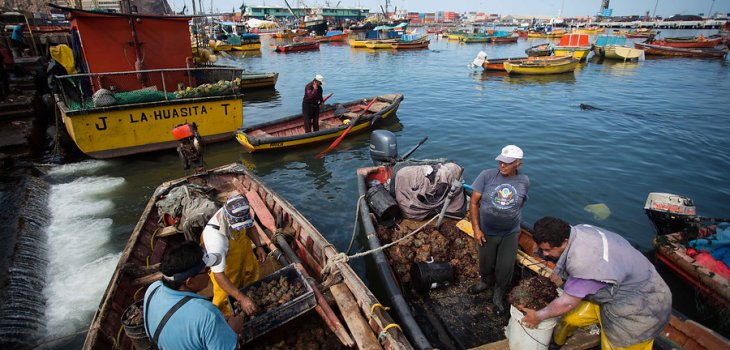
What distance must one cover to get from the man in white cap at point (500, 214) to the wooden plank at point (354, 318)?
195 cm

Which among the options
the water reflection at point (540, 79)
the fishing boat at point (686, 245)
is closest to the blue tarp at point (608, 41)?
the water reflection at point (540, 79)

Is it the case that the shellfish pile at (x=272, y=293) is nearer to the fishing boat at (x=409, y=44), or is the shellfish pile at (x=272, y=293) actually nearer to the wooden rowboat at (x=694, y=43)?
the fishing boat at (x=409, y=44)

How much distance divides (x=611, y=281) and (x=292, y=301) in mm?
3072

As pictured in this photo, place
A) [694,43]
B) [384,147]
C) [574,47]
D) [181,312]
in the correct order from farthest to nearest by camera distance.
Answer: [694,43], [574,47], [384,147], [181,312]

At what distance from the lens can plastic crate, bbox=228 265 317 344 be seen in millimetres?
3637

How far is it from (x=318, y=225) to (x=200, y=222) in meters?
3.71

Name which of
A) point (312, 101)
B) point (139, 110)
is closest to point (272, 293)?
point (312, 101)

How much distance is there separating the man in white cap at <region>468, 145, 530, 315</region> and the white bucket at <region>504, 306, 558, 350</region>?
1200 millimetres

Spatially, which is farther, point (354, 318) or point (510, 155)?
point (510, 155)

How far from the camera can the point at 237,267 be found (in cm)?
436

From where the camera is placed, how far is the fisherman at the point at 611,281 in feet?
9.29

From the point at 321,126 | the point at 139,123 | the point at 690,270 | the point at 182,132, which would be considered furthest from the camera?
the point at 321,126

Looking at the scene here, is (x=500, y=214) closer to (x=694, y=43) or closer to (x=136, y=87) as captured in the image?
(x=136, y=87)

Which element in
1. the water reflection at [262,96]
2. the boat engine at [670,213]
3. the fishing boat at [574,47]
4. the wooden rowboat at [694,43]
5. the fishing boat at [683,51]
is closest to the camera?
the boat engine at [670,213]
